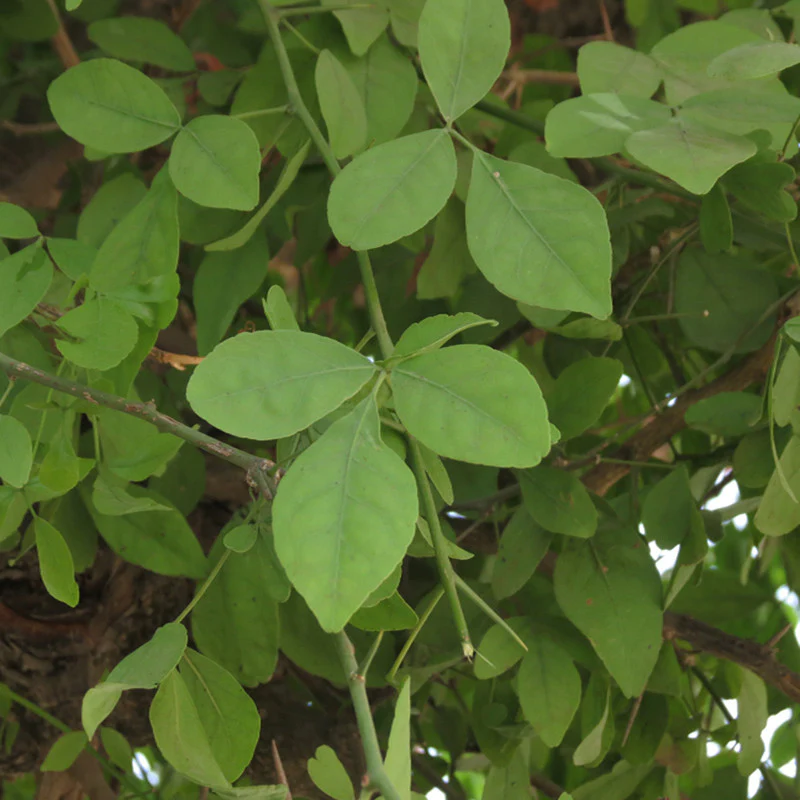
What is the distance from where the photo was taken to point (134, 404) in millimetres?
357

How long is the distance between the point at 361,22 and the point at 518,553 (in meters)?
0.30

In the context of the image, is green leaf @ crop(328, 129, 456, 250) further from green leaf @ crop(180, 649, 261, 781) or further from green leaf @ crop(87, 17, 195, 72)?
green leaf @ crop(87, 17, 195, 72)

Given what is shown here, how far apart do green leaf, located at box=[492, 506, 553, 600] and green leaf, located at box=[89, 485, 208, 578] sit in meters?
0.16


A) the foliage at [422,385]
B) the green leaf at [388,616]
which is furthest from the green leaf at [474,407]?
the green leaf at [388,616]

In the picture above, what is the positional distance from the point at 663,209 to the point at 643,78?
0.13m

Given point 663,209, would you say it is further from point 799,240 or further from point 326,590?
point 326,590

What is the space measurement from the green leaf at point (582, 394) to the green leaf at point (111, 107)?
0.24m

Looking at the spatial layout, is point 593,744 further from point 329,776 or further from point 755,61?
point 755,61

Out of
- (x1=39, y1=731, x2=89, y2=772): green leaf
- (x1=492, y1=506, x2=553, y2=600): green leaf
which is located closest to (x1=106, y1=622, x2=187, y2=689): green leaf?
(x1=492, y1=506, x2=553, y2=600): green leaf

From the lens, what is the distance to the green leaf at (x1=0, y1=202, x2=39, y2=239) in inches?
16.3

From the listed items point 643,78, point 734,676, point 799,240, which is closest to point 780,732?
point 734,676

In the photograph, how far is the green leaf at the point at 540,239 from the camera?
0.33 metres

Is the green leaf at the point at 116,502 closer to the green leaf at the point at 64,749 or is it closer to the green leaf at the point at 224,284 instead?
the green leaf at the point at 224,284

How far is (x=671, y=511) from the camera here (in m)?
0.52
